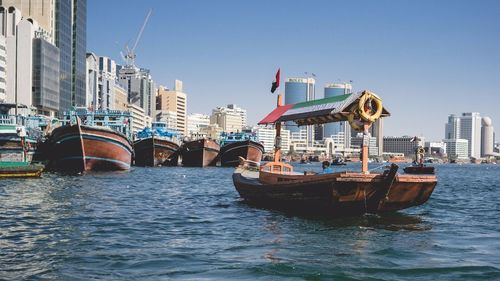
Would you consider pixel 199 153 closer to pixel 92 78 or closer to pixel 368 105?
pixel 368 105

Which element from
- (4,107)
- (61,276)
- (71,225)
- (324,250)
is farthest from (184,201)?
(4,107)

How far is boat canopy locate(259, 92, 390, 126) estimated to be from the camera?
66.5ft

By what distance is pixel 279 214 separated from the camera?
73.2 ft

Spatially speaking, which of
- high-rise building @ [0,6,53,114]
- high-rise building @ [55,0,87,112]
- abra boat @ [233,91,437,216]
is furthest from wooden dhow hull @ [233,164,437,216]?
high-rise building @ [55,0,87,112]

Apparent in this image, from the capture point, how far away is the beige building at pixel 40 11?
122 metres

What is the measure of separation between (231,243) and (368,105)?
739cm

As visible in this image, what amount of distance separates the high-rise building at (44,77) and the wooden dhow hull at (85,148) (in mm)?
62286

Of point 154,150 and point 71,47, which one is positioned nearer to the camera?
point 154,150

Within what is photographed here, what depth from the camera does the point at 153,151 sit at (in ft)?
270

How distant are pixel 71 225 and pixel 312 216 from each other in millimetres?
8342

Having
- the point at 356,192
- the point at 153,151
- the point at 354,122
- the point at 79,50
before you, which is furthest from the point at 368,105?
the point at 79,50

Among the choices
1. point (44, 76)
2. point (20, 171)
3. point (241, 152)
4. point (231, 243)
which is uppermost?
point (44, 76)

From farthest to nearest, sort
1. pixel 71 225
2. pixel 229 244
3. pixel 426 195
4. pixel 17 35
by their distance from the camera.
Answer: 1. pixel 17 35
2. pixel 426 195
3. pixel 71 225
4. pixel 229 244

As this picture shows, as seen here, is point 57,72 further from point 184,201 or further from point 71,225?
point 71,225
